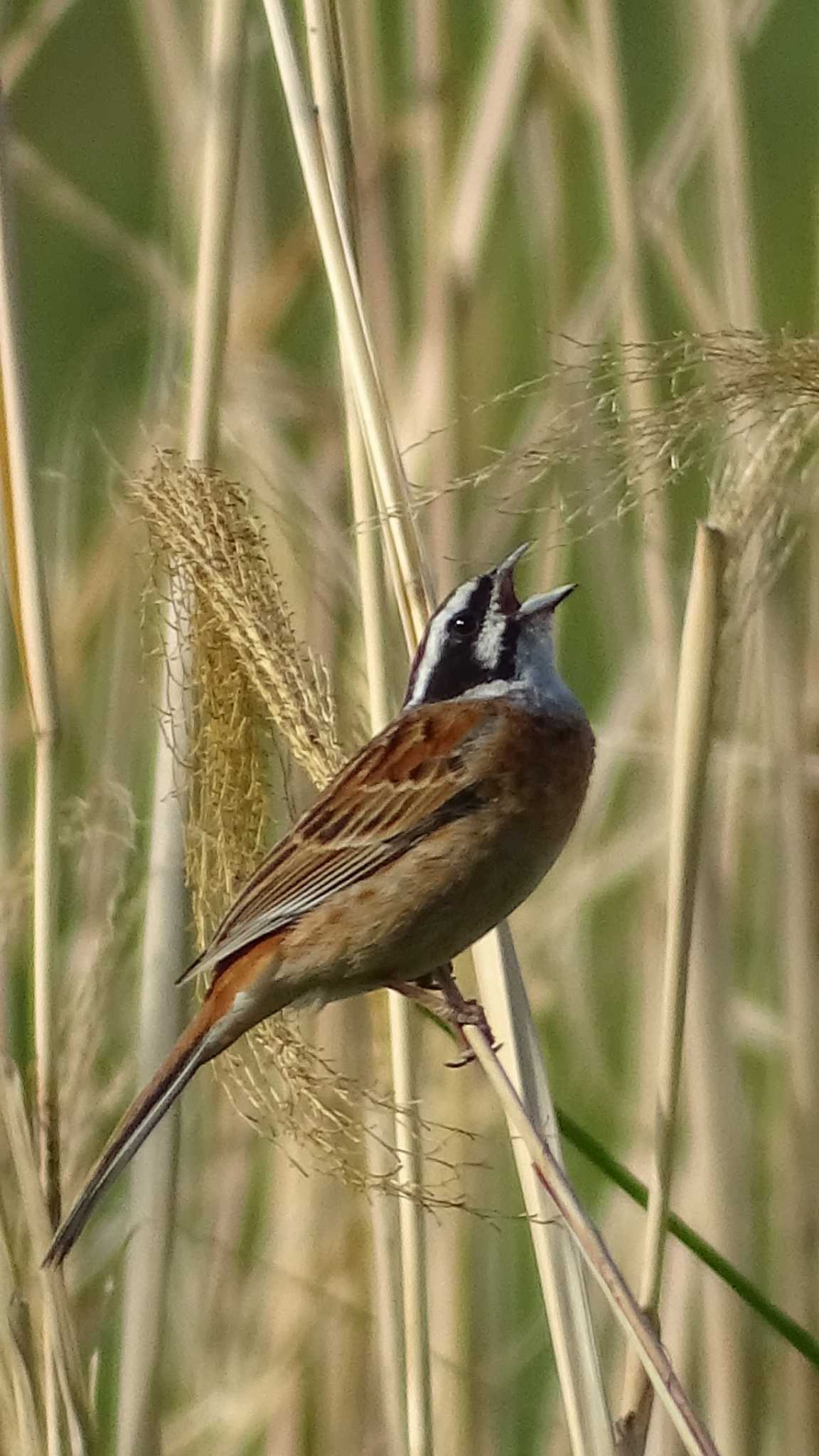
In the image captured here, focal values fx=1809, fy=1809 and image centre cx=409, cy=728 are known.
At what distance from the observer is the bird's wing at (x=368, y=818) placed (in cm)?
131

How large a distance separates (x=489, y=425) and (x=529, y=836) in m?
0.72

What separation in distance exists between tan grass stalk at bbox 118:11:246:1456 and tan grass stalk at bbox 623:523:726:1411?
0.45 meters

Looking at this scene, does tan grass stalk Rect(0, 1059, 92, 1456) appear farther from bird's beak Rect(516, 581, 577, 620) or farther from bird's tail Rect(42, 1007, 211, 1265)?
bird's beak Rect(516, 581, 577, 620)

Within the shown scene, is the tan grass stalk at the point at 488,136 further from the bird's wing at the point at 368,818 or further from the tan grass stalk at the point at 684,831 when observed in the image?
the tan grass stalk at the point at 684,831

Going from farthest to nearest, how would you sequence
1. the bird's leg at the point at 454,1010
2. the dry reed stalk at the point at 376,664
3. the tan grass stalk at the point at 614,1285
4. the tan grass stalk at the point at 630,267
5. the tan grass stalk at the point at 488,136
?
the tan grass stalk at the point at 488,136, the tan grass stalk at the point at 630,267, the dry reed stalk at the point at 376,664, the bird's leg at the point at 454,1010, the tan grass stalk at the point at 614,1285

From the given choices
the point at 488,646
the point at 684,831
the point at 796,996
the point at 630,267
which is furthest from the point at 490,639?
the point at 796,996

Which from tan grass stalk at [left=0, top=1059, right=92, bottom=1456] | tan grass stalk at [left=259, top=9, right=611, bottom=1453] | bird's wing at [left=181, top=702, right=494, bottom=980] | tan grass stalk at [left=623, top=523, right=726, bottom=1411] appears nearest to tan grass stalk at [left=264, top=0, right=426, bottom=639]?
tan grass stalk at [left=259, top=9, right=611, bottom=1453]

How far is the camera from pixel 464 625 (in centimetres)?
141

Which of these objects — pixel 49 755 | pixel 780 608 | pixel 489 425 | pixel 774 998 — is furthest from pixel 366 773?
pixel 774 998

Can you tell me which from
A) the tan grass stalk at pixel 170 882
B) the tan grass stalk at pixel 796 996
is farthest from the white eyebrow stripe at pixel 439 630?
the tan grass stalk at pixel 796 996

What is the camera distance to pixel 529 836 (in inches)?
55.2

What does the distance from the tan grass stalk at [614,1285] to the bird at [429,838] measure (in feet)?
0.49

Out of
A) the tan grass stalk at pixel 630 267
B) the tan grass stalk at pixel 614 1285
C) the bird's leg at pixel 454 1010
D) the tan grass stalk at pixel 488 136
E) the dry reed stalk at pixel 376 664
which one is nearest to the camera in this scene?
the tan grass stalk at pixel 614 1285

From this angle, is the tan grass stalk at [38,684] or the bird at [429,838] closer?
the bird at [429,838]
